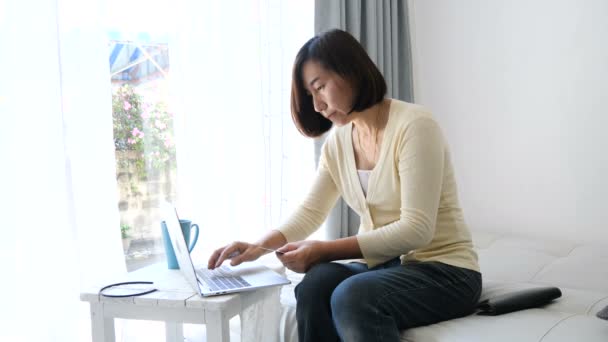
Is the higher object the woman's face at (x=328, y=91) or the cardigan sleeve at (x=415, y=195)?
the woman's face at (x=328, y=91)

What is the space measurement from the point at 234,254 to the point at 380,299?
1.22ft

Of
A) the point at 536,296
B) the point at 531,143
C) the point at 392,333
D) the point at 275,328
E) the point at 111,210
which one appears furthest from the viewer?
the point at 531,143

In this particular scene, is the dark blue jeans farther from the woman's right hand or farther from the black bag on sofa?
the woman's right hand

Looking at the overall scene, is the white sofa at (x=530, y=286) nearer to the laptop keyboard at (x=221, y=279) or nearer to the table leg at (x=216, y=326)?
the laptop keyboard at (x=221, y=279)

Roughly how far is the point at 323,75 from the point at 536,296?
28.1 inches

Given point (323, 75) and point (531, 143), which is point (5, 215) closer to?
point (323, 75)

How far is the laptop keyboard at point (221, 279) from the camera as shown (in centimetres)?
125

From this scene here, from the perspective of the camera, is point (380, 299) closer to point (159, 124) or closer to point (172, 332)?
point (172, 332)

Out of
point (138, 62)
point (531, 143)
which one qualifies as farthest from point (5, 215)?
point (531, 143)

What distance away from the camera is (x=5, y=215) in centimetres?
138

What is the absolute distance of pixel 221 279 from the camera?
1.32m

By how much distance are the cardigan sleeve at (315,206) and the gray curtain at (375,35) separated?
0.71 meters

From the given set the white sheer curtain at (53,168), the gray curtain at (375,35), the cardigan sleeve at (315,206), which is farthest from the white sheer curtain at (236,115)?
the cardigan sleeve at (315,206)

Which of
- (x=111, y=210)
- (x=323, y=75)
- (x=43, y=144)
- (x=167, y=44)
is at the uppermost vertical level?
(x=167, y=44)
